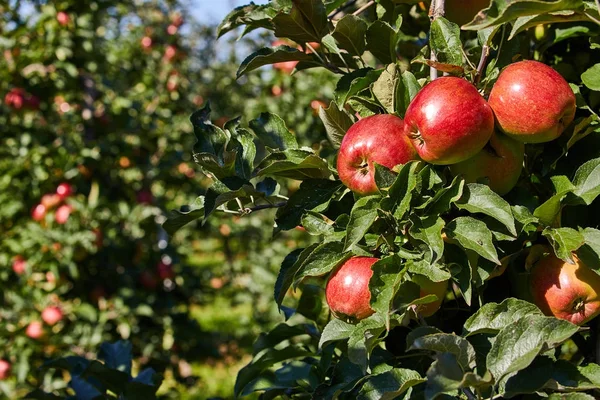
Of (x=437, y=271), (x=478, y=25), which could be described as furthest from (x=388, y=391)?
(x=478, y=25)

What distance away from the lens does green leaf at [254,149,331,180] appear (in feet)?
2.74

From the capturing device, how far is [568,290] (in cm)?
79

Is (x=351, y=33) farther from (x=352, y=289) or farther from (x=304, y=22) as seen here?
(x=352, y=289)

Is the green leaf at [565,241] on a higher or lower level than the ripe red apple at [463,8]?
lower

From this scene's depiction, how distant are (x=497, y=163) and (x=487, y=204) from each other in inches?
3.3

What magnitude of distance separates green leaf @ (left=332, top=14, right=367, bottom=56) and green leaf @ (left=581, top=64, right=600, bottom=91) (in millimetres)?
298

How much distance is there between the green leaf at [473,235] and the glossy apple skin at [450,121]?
0.25 feet

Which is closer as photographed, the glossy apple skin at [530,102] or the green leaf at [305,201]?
the glossy apple skin at [530,102]

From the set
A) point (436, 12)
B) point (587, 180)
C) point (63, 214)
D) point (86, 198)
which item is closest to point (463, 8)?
point (436, 12)

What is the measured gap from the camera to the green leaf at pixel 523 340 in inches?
25.4

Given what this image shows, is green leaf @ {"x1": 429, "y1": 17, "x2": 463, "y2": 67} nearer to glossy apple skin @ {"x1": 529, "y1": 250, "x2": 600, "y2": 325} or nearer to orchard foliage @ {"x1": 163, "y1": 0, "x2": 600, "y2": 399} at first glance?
orchard foliage @ {"x1": 163, "y1": 0, "x2": 600, "y2": 399}

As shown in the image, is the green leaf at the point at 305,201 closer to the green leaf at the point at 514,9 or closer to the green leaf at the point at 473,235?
the green leaf at the point at 473,235

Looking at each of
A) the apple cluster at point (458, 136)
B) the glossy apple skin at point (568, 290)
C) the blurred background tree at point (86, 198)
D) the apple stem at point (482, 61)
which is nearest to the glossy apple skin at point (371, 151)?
the apple cluster at point (458, 136)

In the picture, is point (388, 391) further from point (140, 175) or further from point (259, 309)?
point (259, 309)
